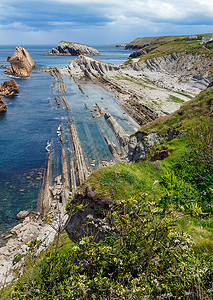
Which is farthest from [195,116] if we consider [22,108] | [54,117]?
[22,108]

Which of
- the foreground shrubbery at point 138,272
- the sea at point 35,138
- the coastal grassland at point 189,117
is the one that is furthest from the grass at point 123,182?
the sea at point 35,138

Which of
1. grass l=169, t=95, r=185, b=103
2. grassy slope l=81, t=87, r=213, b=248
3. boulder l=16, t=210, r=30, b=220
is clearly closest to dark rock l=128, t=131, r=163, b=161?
grassy slope l=81, t=87, r=213, b=248

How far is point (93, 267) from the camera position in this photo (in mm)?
5512

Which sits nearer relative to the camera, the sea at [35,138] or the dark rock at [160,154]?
the dark rock at [160,154]

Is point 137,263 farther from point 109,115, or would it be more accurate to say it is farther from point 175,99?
point 175,99

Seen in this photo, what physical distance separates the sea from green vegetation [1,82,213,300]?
12.3 metres

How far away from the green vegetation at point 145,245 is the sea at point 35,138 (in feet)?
40.4

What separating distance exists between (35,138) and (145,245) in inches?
1629

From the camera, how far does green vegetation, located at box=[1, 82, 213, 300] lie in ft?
14.7

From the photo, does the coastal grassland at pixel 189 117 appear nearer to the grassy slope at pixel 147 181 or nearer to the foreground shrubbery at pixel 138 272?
the grassy slope at pixel 147 181

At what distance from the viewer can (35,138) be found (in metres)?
42.2

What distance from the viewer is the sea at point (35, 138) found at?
1025 inches

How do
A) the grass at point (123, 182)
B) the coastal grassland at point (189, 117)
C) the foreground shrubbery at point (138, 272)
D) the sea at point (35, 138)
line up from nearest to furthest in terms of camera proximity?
1. the foreground shrubbery at point (138, 272)
2. the grass at point (123, 182)
3. the coastal grassland at point (189, 117)
4. the sea at point (35, 138)

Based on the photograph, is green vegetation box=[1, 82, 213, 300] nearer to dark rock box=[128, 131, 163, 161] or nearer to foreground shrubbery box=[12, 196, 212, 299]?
foreground shrubbery box=[12, 196, 212, 299]
